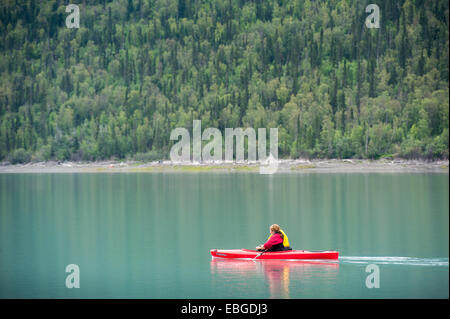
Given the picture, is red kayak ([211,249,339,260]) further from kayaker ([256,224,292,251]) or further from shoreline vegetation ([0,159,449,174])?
shoreline vegetation ([0,159,449,174])

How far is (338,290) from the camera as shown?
2980 cm

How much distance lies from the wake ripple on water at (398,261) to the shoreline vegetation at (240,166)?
104 metres

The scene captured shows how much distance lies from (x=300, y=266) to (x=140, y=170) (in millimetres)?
137839

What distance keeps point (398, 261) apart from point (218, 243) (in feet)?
39.2

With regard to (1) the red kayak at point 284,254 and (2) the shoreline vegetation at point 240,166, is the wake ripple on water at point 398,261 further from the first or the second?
(2) the shoreline vegetation at point 240,166

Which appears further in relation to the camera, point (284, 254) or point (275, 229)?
point (284, 254)

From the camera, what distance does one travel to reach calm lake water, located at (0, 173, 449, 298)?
3077 cm

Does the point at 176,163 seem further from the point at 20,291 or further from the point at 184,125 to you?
the point at 20,291

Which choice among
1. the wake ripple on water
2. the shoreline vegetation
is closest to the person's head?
→ the wake ripple on water

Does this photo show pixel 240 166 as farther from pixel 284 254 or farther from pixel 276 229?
pixel 276 229

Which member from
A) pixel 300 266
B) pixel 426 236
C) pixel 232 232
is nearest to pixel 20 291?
pixel 300 266

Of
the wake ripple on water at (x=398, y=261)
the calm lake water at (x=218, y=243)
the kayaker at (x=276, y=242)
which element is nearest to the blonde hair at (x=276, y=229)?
the kayaker at (x=276, y=242)

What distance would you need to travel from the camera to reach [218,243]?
43406 mm

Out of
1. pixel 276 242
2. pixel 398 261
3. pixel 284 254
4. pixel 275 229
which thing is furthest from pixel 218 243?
pixel 398 261
